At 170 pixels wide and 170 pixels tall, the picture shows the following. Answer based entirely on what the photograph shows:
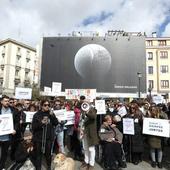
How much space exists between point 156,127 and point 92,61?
32.5 metres

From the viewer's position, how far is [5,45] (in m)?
64.9

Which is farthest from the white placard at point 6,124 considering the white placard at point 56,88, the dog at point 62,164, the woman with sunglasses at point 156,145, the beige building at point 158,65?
the beige building at point 158,65

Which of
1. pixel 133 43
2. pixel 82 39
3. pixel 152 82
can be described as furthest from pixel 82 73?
pixel 152 82

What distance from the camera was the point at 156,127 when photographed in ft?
25.9

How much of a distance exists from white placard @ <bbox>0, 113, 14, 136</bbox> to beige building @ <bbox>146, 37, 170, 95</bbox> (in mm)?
51656

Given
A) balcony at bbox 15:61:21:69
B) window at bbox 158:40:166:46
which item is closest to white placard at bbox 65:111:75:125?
window at bbox 158:40:166:46

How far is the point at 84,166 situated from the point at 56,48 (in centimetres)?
3641

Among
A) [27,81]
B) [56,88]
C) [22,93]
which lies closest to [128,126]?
[22,93]

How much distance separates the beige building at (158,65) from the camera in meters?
56.3

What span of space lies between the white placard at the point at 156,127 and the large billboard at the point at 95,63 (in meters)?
32.3

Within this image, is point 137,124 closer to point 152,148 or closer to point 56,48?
point 152,148

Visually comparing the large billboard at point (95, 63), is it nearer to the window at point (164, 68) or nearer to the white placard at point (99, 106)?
the window at point (164, 68)

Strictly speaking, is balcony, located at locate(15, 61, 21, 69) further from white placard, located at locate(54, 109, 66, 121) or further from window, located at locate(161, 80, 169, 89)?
white placard, located at locate(54, 109, 66, 121)

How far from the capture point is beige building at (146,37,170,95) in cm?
5634
